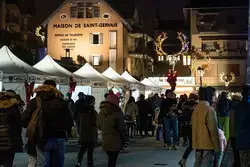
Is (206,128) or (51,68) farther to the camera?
(51,68)

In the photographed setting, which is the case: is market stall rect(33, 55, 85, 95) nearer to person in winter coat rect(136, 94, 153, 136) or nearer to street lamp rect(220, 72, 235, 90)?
person in winter coat rect(136, 94, 153, 136)

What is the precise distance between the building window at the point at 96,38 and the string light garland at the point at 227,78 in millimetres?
12738

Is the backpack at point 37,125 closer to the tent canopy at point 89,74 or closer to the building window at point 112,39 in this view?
the tent canopy at point 89,74

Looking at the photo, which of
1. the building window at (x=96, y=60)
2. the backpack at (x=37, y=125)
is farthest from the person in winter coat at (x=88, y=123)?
the building window at (x=96, y=60)

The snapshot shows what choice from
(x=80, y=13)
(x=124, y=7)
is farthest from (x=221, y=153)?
(x=124, y=7)

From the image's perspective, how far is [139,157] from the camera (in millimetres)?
15648

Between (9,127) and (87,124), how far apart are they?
3243mm

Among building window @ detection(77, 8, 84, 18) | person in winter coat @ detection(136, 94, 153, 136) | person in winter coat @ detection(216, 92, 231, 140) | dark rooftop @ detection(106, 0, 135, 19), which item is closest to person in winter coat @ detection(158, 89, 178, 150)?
person in winter coat @ detection(216, 92, 231, 140)

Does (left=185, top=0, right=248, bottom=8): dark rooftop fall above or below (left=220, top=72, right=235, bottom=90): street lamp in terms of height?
above

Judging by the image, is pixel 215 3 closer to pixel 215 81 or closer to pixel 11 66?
pixel 215 81

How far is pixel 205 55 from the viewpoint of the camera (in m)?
56.8

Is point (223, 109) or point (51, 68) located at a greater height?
point (51, 68)

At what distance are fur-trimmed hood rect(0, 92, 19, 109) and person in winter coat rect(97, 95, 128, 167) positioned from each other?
59.6 inches

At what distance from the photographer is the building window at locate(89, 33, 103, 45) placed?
57000 mm
